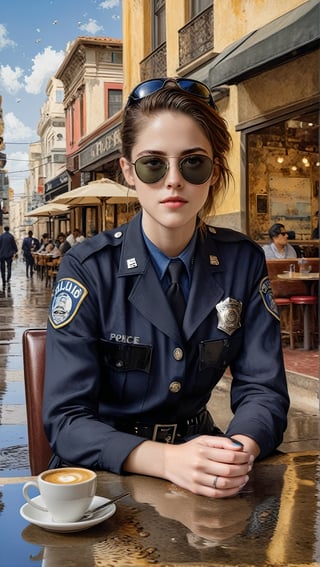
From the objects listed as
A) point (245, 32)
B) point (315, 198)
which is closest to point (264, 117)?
point (245, 32)

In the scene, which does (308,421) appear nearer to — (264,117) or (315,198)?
(264,117)

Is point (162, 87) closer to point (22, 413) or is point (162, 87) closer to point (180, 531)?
point (180, 531)

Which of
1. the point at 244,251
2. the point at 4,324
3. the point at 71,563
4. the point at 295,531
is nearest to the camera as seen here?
the point at 71,563

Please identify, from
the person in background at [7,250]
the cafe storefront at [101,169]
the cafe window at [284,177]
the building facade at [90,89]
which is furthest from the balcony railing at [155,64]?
the building facade at [90,89]

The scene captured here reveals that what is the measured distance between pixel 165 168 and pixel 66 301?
0.44 m

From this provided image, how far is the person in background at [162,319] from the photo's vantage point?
1.71m

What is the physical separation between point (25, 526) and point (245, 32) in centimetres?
928

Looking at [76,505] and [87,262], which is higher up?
[87,262]

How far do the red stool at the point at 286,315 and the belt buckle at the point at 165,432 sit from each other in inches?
223

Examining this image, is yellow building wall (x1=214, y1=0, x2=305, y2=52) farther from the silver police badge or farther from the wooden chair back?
the silver police badge

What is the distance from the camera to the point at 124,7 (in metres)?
15.5

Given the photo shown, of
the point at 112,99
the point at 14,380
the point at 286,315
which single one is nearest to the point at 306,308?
the point at 286,315

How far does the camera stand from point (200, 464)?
1409mm

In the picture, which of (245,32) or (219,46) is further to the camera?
(219,46)
